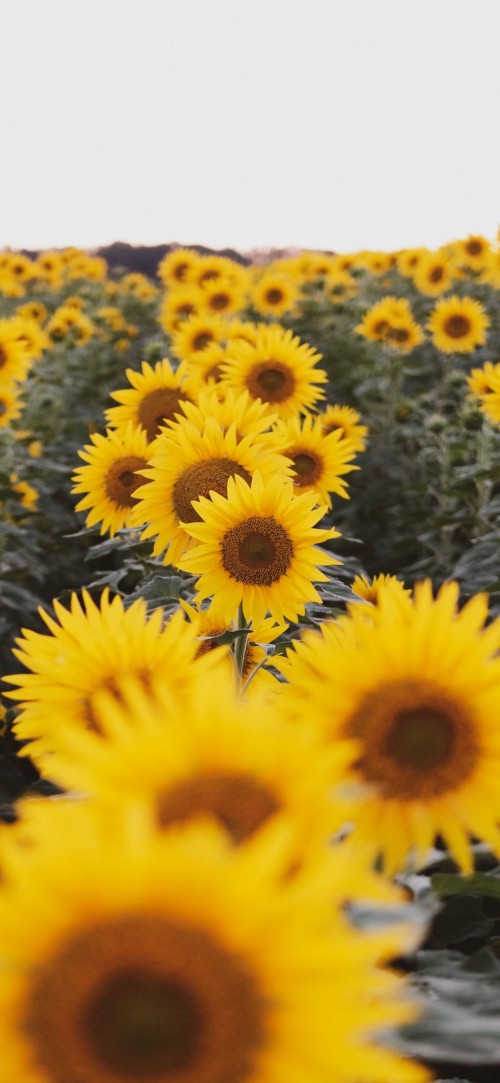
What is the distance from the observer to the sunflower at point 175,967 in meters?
0.64

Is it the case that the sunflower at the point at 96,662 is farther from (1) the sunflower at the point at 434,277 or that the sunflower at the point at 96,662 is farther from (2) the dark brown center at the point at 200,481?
(1) the sunflower at the point at 434,277

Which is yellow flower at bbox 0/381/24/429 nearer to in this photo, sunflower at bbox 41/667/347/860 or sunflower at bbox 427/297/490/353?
sunflower at bbox 427/297/490/353

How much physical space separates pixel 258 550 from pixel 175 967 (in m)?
1.29

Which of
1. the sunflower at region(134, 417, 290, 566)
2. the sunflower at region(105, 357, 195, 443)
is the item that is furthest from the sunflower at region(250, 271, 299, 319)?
the sunflower at region(134, 417, 290, 566)

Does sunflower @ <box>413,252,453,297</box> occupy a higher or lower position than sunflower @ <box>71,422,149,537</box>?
higher

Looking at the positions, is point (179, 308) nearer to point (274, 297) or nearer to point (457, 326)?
point (274, 297)

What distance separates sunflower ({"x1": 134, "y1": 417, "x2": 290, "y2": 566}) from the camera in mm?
2266

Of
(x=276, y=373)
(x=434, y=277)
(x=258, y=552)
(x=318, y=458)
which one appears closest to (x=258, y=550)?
(x=258, y=552)

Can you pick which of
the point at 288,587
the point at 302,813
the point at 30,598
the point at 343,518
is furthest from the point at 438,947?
the point at 343,518

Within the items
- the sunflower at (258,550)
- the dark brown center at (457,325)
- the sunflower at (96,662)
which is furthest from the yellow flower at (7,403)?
the sunflower at (96,662)

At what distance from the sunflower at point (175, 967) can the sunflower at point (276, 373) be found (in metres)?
3.13

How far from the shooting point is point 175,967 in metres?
0.67

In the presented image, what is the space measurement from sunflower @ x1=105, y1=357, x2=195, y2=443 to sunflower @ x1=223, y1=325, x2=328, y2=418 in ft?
1.33

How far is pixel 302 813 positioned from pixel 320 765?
45 millimetres
